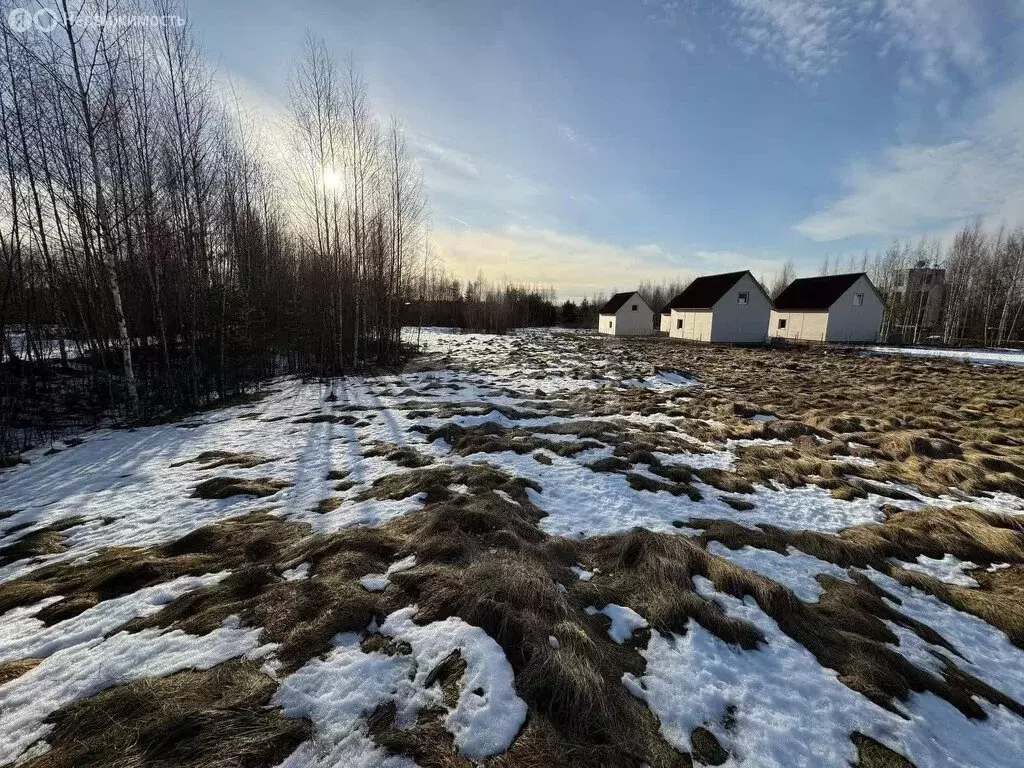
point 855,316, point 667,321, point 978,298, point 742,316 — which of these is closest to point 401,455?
point 742,316

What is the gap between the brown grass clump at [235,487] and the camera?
5.82 m

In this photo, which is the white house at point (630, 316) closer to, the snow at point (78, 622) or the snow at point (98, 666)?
the snow at point (78, 622)

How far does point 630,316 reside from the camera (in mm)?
45656

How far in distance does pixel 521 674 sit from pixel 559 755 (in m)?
0.53

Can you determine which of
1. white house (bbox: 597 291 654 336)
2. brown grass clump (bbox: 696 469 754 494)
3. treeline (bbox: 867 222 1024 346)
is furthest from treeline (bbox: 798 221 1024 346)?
brown grass clump (bbox: 696 469 754 494)

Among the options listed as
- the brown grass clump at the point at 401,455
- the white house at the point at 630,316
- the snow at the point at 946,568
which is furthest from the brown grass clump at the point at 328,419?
the white house at the point at 630,316

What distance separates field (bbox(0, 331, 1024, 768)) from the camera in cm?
225

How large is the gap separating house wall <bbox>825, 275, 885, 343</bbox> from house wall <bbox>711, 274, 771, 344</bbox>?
17.4ft

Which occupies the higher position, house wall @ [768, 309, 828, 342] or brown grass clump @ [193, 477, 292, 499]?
house wall @ [768, 309, 828, 342]

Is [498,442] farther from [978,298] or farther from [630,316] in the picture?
[978,298]

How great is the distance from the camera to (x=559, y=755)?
2.09m

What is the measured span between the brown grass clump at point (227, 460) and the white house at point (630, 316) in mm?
42682

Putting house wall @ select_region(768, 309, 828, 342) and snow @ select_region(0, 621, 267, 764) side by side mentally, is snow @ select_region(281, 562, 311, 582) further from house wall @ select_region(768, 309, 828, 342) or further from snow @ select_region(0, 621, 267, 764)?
house wall @ select_region(768, 309, 828, 342)

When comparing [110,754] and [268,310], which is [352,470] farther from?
[268,310]
